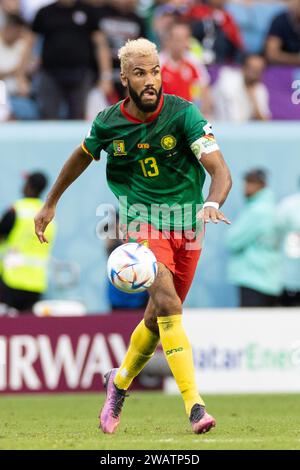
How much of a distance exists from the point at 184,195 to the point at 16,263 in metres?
6.82

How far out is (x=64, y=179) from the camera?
9.20 meters

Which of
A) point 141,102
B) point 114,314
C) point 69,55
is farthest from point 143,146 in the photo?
point 69,55

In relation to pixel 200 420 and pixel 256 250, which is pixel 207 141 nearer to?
pixel 200 420

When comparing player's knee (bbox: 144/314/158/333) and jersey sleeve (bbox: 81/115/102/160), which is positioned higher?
jersey sleeve (bbox: 81/115/102/160)

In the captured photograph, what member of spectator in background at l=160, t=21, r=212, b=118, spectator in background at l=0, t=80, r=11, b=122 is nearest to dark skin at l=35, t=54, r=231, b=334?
spectator in background at l=160, t=21, r=212, b=118

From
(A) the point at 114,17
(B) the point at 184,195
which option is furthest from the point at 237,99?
(B) the point at 184,195

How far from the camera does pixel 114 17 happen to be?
1738 cm

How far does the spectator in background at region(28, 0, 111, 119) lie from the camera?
16844mm

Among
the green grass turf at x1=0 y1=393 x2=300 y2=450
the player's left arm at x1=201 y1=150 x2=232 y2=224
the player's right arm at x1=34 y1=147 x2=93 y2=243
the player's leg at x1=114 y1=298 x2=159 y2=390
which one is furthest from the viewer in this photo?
the player's right arm at x1=34 y1=147 x2=93 y2=243

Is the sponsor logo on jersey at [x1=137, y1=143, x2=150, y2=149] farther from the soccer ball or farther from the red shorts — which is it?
the soccer ball

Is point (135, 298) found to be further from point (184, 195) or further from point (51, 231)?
point (184, 195)

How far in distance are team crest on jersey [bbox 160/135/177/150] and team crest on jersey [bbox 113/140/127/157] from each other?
29cm

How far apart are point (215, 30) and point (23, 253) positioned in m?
4.60

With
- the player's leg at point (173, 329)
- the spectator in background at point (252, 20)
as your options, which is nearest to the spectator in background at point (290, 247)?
the spectator in background at point (252, 20)
